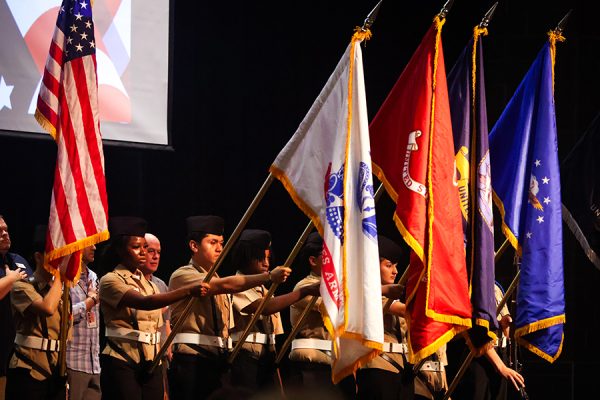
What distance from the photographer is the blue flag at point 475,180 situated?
19.6 feet

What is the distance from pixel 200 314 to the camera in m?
6.34

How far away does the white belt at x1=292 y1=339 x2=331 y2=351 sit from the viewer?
265 inches

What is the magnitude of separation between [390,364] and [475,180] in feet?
4.51

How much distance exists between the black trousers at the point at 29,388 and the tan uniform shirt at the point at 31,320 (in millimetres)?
25

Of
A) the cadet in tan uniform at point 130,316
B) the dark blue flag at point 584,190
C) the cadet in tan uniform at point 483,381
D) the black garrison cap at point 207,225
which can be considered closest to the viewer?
the cadet in tan uniform at point 130,316

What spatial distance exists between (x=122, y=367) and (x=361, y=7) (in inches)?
143

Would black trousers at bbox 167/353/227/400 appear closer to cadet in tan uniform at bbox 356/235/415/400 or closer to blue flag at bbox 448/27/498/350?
cadet in tan uniform at bbox 356/235/415/400

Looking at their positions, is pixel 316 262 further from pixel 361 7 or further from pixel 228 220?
A: pixel 361 7

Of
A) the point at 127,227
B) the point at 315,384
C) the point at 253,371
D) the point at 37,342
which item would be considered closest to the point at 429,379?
the point at 315,384

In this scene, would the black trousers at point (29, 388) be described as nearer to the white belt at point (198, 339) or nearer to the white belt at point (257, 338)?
the white belt at point (198, 339)

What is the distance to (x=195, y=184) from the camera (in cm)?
778

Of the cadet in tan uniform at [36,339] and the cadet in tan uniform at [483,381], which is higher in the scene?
the cadet in tan uniform at [36,339]

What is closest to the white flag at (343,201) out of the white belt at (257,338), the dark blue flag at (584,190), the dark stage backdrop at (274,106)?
the white belt at (257,338)

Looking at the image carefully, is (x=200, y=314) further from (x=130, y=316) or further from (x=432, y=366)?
(x=432, y=366)
